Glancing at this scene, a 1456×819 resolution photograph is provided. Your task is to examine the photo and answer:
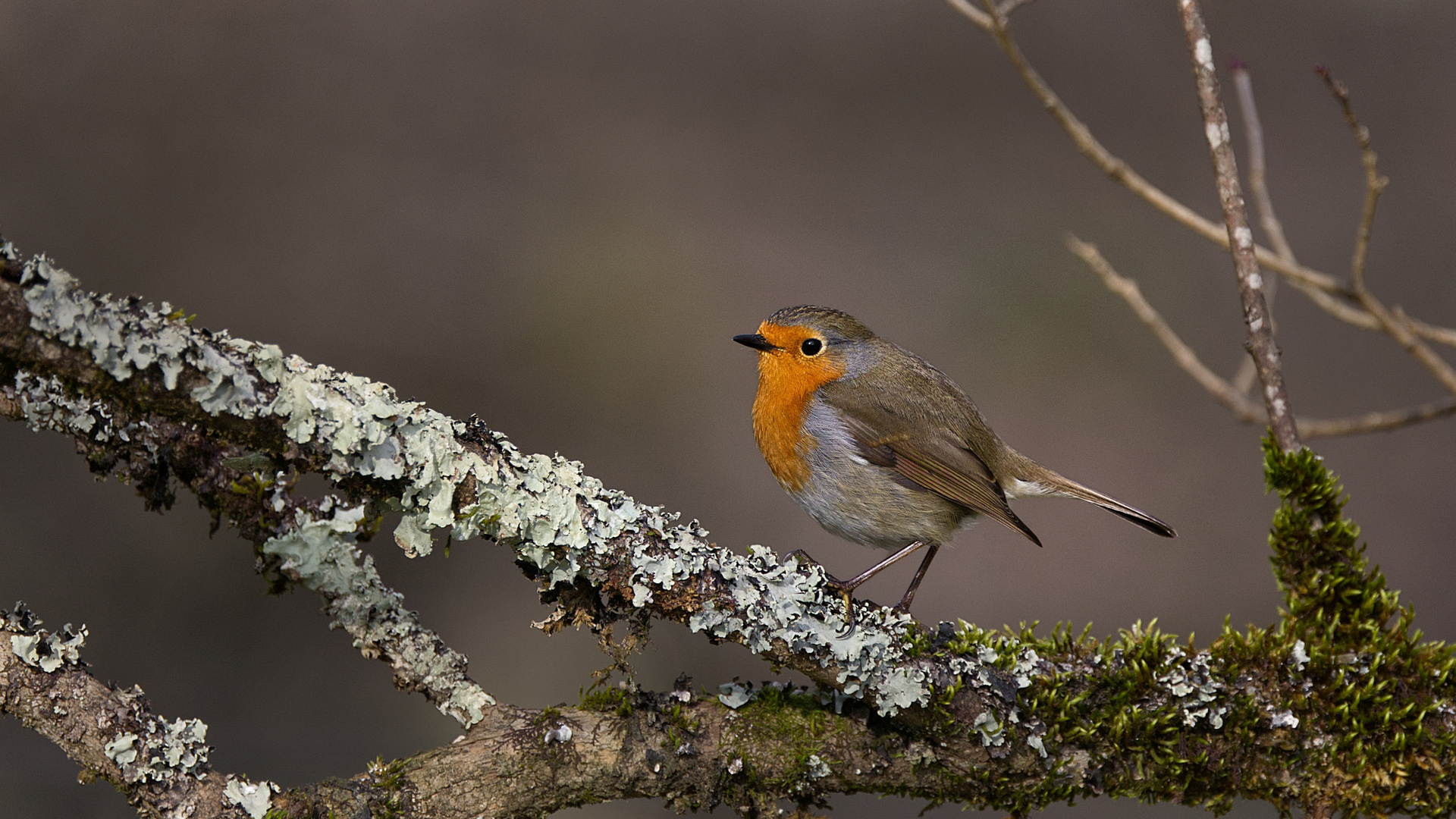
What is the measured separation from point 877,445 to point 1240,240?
122 cm

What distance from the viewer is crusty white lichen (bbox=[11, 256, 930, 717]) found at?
172 cm

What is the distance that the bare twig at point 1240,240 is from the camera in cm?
297

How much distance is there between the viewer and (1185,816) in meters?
5.18

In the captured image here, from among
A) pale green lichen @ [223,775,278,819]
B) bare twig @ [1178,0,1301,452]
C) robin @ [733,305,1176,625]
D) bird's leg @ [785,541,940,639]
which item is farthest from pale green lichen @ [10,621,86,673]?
bare twig @ [1178,0,1301,452]

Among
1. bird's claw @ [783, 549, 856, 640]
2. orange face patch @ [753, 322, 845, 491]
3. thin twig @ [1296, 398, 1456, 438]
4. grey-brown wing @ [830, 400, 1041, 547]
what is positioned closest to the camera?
bird's claw @ [783, 549, 856, 640]

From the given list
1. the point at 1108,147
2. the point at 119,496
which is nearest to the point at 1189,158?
the point at 1108,147

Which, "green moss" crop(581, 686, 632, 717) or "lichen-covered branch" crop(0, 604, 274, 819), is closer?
"lichen-covered branch" crop(0, 604, 274, 819)

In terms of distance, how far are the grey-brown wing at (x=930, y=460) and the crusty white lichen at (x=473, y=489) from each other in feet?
2.74

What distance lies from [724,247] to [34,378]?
5.62 m

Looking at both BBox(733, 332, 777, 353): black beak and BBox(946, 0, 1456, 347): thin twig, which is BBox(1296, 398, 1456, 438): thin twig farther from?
BBox(733, 332, 777, 353): black beak

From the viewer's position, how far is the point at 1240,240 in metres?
3.08

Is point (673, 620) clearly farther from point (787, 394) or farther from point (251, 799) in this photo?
point (787, 394)

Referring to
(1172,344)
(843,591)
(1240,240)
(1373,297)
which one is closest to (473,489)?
(843,591)

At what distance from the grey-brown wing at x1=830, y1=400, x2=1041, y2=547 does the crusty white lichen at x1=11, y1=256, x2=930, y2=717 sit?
0.84 meters
